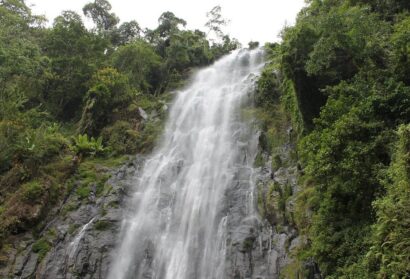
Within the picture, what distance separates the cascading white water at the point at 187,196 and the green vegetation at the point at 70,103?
1.90m

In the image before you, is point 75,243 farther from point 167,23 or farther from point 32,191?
point 167,23

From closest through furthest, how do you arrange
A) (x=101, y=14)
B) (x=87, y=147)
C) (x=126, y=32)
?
(x=87, y=147), (x=126, y=32), (x=101, y=14)

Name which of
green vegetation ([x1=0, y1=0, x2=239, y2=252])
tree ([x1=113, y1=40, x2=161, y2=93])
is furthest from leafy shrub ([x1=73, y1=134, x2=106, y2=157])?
tree ([x1=113, y1=40, x2=161, y2=93])

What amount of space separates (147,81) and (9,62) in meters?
10.0

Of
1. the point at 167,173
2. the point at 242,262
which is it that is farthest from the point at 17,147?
the point at 242,262

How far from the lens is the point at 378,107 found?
11.2m

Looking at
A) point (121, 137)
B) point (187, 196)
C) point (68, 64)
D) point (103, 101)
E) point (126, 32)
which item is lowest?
point (187, 196)

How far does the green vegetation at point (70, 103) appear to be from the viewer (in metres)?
17.8

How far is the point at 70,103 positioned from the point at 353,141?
22.0m

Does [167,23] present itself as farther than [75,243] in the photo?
Yes

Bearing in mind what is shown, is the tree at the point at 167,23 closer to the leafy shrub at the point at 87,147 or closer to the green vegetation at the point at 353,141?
the leafy shrub at the point at 87,147

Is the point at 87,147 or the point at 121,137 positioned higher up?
the point at 87,147

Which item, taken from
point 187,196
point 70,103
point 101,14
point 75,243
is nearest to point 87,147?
point 75,243

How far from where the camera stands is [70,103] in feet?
92.8
